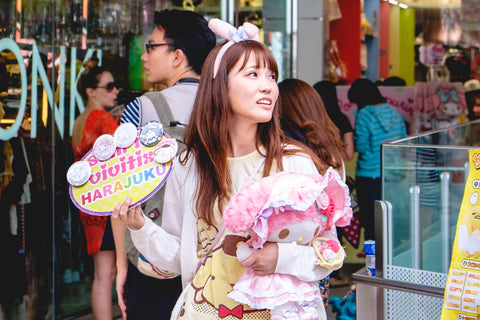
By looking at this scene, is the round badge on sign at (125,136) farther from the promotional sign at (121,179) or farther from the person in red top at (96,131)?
the person in red top at (96,131)

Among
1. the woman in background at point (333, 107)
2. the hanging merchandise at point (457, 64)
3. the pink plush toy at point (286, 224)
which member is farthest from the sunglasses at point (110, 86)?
the hanging merchandise at point (457, 64)

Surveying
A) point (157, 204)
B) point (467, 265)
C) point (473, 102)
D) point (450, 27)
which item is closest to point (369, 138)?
point (473, 102)

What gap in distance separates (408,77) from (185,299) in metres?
8.10

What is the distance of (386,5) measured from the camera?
34.0 ft

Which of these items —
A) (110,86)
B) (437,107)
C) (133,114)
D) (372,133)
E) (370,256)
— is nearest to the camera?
(133,114)

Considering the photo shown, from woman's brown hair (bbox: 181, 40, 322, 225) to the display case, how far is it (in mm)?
1069

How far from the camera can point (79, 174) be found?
214 cm

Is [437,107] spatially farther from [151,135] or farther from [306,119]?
[151,135]

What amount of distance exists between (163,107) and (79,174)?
2.32 feet

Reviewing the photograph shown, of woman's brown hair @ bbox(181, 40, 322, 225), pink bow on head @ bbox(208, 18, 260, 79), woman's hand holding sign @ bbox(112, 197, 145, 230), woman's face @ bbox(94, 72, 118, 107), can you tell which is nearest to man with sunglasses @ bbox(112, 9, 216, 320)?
woman's hand holding sign @ bbox(112, 197, 145, 230)

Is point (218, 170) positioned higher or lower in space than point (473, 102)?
lower

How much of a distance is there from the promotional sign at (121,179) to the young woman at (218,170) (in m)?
0.05

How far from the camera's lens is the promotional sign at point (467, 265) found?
8.50ft

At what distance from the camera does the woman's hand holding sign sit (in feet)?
6.77
